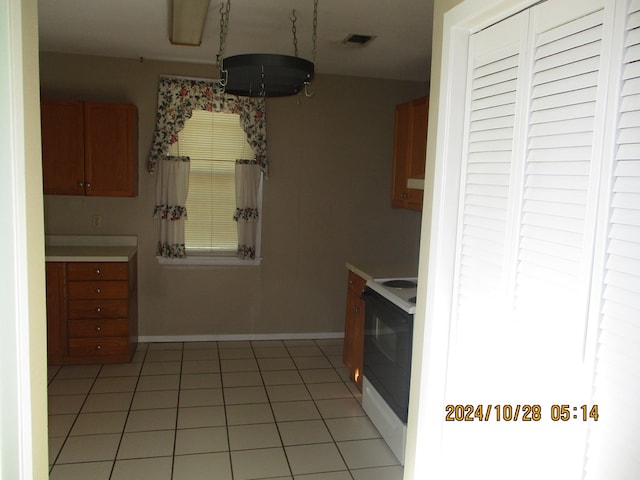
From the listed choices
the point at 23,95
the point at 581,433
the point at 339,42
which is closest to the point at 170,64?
the point at 339,42

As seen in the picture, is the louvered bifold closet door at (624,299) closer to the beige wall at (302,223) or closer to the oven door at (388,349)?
the oven door at (388,349)

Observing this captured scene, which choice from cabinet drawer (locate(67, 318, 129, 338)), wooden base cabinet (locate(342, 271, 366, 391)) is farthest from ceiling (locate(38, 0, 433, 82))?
cabinet drawer (locate(67, 318, 129, 338))

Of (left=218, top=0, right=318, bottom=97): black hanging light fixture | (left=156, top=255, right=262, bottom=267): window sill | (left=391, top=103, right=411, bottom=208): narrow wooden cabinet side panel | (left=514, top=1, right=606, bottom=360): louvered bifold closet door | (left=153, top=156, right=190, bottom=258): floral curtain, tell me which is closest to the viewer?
(left=514, top=1, right=606, bottom=360): louvered bifold closet door

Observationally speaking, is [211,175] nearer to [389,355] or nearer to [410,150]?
[410,150]

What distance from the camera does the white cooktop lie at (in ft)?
9.32

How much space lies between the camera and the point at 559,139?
4.06ft

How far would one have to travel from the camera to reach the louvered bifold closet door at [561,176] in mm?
1141

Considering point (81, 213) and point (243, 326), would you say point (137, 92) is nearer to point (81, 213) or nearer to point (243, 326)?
point (81, 213)

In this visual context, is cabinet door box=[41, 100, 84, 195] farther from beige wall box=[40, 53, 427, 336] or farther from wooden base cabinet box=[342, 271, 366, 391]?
wooden base cabinet box=[342, 271, 366, 391]

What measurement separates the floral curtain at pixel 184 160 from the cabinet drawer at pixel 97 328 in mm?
740

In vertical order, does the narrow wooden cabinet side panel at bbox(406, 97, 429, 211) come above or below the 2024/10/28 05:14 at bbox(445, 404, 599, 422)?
above

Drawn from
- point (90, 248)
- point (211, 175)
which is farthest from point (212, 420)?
point (211, 175)

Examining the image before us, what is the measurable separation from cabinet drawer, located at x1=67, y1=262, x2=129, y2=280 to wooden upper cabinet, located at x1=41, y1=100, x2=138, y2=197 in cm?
59

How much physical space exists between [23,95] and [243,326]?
145 inches
